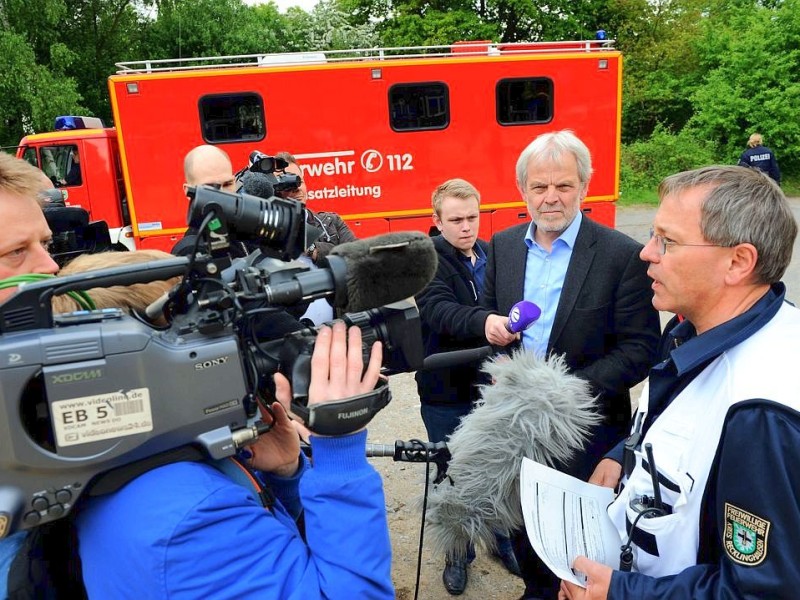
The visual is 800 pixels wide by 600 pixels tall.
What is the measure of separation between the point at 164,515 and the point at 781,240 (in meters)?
1.42

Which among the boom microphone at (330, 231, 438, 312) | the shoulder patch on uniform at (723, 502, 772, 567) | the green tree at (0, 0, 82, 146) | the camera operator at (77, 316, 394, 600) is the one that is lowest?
the shoulder patch on uniform at (723, 502, 772, 567)

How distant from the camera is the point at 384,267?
3.34 ft

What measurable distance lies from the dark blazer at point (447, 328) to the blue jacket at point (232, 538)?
1.67 meters

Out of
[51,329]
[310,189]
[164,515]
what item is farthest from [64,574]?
[310,189]

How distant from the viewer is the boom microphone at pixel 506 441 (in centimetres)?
168

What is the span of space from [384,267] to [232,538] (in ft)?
1.60

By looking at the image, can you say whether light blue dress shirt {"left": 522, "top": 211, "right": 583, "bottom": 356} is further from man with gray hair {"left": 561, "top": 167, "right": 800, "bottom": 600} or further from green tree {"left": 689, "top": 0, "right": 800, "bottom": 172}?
green tree {"left": 689, "top": 0, "right": 800, "bottom": 172}

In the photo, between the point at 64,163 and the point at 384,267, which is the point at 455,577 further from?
the point at 64,163

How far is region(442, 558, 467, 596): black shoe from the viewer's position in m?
2.84

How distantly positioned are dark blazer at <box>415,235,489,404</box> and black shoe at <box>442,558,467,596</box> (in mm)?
803

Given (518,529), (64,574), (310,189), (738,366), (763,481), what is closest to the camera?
(64,574)

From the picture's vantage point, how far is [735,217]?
1.39 metres

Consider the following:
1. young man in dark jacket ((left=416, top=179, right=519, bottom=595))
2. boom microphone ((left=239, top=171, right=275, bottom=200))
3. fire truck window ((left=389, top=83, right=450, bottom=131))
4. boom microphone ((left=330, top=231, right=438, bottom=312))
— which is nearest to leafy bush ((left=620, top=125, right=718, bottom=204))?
fire truck window ((left=389, top=83, right=450, bottom=131))

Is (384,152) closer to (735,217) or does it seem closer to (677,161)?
(735,217)
